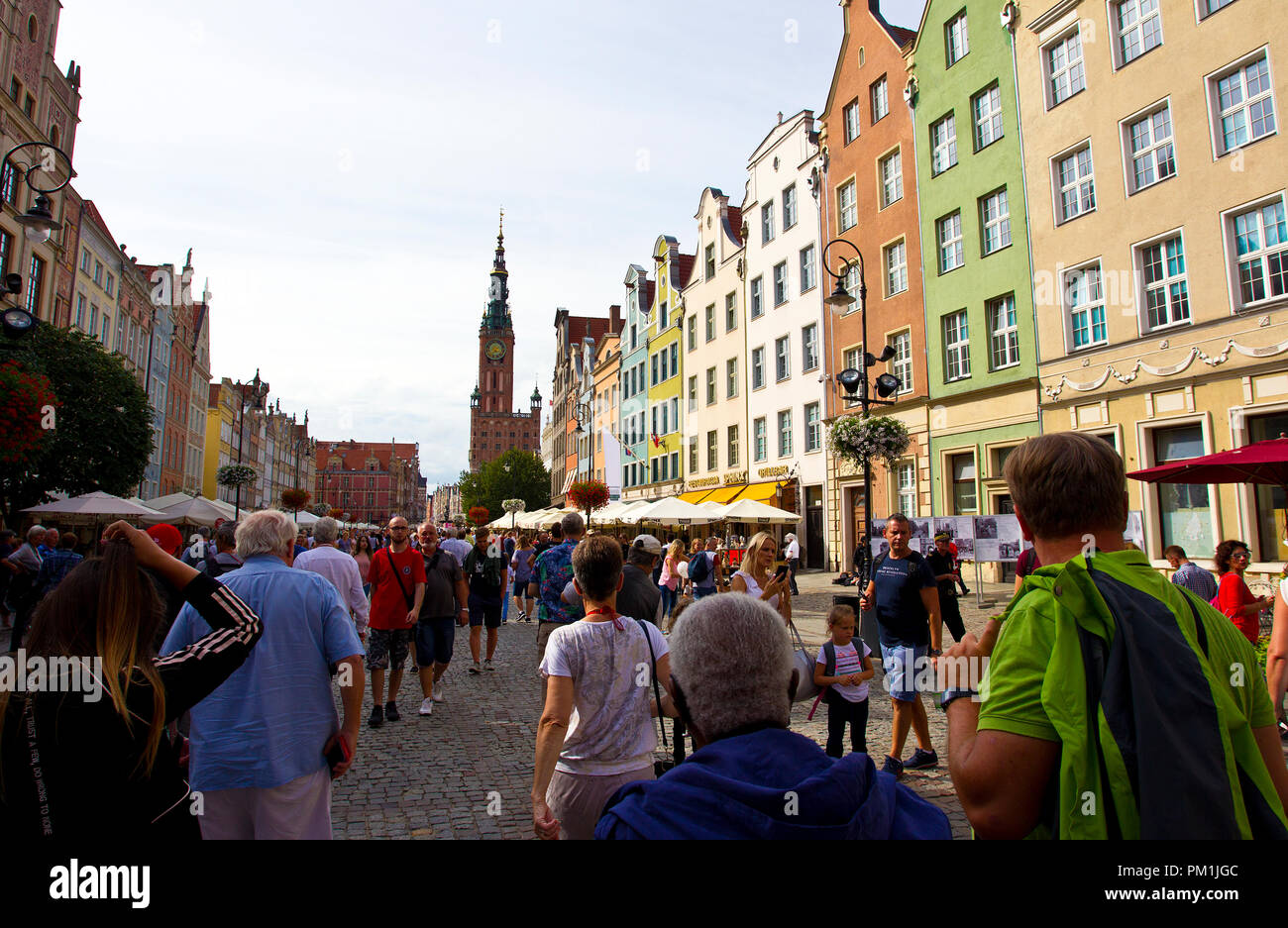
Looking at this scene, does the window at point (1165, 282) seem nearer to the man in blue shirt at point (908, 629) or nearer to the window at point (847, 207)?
the window at point (847, 207)

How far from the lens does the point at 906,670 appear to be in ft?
19.6

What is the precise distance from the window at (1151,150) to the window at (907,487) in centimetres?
972

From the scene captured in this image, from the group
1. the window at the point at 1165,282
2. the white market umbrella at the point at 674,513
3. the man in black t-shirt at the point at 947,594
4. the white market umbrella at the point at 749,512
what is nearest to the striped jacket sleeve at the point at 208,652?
the man in black t-shirt at the point at 947,594

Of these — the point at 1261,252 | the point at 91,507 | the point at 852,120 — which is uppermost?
the point at 852,120

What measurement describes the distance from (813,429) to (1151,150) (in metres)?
14.3

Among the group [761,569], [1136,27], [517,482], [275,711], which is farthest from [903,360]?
[517,482]

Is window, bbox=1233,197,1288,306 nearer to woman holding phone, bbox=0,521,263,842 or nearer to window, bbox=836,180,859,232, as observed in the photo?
window, bbox=836,180,859,232

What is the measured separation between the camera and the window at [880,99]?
2515 centimetres

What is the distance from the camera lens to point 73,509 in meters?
17.1

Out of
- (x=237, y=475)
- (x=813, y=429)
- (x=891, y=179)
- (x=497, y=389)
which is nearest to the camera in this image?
(x=891, y=179)

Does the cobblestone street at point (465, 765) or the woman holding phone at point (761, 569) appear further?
the woman holding phone at point (761, 569)

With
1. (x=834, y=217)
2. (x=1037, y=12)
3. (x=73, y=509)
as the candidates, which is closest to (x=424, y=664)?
(x=73, y=509)

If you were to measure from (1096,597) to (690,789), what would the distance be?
978 millimetres

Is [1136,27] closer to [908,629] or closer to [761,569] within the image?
[761,569]
